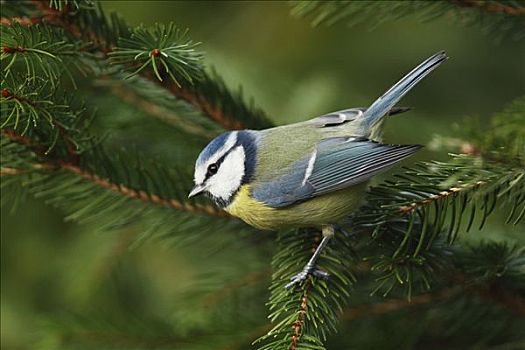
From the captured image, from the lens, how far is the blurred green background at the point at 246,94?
1.80 meters

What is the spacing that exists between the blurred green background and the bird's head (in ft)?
0.48

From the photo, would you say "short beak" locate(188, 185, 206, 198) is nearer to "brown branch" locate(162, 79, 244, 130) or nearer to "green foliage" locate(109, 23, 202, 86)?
"brown branch" locate(162, 79, 244, 130)

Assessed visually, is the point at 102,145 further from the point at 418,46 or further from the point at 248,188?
the point at 418,46

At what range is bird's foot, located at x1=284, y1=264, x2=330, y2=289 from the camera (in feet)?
4.70

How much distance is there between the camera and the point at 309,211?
163cm

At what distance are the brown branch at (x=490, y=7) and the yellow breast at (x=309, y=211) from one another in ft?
1.36

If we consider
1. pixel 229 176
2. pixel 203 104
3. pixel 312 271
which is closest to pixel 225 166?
pixel 229 176

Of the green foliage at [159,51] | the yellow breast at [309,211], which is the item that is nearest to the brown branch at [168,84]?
the green foliage at [159,51]

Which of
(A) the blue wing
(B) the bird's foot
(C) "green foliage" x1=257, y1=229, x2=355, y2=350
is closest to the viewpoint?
(C) "green foliage" x1=257, y1=229, x2=355, y2=350

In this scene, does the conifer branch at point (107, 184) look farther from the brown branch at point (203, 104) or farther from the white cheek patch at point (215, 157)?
the brown branch at point (203, 104)

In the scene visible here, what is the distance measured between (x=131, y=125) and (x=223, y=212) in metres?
0.33

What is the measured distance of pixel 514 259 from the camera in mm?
1476

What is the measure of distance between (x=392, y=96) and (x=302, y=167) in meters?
0.26

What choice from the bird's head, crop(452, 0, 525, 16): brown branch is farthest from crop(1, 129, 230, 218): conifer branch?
crop(452, 0, 525, 16): brown branch
